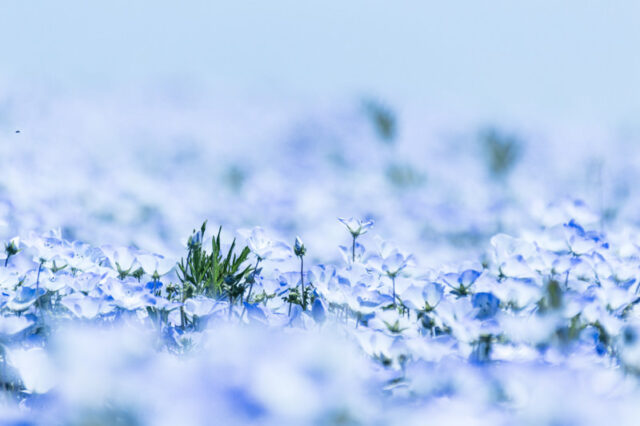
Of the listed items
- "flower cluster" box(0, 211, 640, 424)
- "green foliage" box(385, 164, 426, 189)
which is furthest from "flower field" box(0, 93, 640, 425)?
"green foliage" box(385, 164, 426, 189)

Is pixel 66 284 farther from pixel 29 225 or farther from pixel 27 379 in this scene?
pixel 29 225

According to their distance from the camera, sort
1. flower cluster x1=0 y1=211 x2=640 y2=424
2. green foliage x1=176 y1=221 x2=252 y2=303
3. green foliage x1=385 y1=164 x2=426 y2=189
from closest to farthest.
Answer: flower cluster x1=0 y1=211 x2=640 y2=424 → green foliage x1=176 y1=221 x2=252 y2=303 → green foliage x1=385 y1=164 x2=426 y2=189

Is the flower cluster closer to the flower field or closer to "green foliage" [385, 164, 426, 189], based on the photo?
the flower field

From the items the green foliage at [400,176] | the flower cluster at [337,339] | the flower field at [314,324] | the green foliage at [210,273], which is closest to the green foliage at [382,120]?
the flower field at [314,324]

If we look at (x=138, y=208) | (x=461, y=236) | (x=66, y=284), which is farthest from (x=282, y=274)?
(x=461, y=236)

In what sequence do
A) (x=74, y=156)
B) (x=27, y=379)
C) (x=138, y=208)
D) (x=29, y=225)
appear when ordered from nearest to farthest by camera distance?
(x=27, y=379) < (x=29, y=225) < (x=138, y=208) < (x=74, y=156)

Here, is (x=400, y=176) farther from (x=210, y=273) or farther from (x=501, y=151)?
(x=210, y=273)

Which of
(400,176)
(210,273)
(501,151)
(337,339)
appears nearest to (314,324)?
(210,273)

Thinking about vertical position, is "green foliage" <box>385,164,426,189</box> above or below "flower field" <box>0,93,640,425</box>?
above

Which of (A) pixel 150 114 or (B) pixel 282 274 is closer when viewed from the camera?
(B) pixel 282 274

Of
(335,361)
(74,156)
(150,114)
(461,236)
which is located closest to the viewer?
(335,361)

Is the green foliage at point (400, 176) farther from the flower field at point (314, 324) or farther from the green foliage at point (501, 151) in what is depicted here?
the flower field at point (314, 324)
